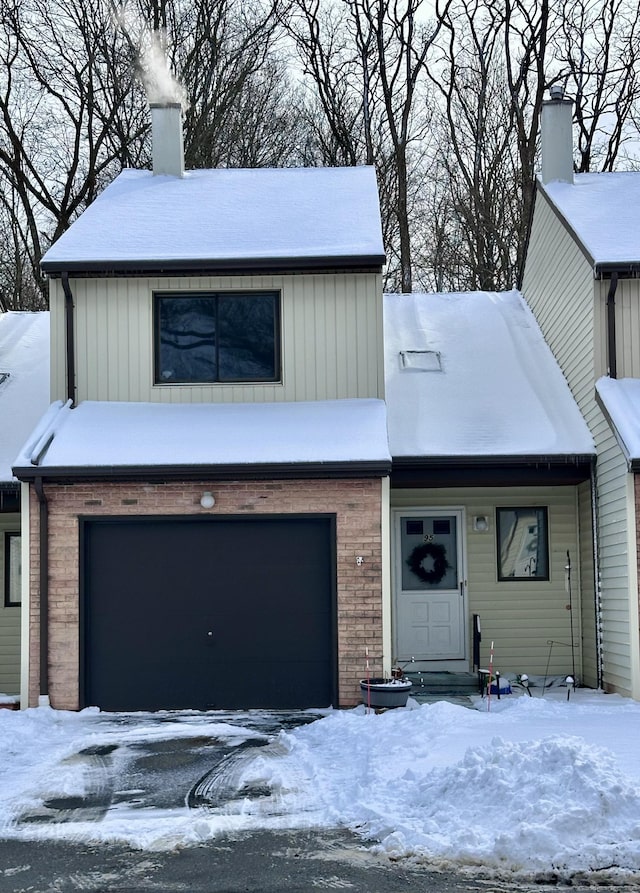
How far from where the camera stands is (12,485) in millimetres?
13523

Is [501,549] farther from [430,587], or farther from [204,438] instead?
[204,438]

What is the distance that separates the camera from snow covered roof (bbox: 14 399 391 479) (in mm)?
12320

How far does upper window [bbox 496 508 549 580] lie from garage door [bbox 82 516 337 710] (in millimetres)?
3329

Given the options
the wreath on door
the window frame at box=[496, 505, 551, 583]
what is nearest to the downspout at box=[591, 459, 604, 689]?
the window frame at box=[496, 505, 551, 583]

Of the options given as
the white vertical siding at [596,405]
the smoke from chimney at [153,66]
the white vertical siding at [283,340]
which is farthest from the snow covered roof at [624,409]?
the smoke from chimney at [153,66]

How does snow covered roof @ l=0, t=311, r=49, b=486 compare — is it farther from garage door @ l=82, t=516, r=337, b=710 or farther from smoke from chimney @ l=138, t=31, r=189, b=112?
smoke from chimney @ l=138, t=31, r=189, b=112

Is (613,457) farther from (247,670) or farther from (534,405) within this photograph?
(247,670)

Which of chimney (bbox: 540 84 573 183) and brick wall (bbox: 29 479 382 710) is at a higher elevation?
chimney (bbox: 540 84 573 183)

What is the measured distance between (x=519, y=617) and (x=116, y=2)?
61.6 feet

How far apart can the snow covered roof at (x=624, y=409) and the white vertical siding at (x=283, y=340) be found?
2862 mm

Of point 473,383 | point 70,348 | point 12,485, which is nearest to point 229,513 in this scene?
point 12,485

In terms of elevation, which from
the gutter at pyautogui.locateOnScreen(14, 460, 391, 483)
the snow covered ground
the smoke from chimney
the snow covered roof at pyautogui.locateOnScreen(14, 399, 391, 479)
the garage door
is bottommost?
the snow covered ground

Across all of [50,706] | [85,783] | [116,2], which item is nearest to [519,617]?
[50,706]

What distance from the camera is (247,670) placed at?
12.6 m
